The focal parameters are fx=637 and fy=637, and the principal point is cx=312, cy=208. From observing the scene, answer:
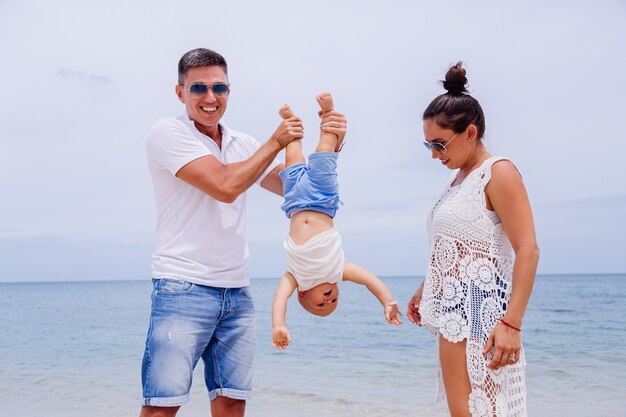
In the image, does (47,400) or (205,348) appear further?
(47,400)

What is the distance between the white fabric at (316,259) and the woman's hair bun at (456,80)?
92cm

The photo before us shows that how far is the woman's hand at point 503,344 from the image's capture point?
268 centimetres

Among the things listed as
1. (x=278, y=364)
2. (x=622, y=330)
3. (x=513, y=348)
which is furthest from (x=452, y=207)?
(x=622, y=330)

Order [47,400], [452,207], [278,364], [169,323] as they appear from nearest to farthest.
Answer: [452,207]
[169,323]
[47,400]
[278,364]

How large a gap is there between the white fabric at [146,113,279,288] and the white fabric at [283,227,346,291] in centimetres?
28

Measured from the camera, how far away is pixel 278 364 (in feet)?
35.8

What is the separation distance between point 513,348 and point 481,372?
0.18 m

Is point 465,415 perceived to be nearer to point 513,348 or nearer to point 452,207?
point 513,348

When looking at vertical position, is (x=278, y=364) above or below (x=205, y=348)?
below

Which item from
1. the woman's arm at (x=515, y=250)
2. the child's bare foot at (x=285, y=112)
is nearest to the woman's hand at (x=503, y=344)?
the woman's arm at (x=515, y=250)

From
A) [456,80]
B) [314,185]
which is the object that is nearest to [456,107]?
[456,80]

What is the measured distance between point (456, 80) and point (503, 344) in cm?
121

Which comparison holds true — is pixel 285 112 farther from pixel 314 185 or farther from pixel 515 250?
pixel 515 250

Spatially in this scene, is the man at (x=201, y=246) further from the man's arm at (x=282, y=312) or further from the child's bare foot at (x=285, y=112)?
the man's arm at (x=282, y=312)
